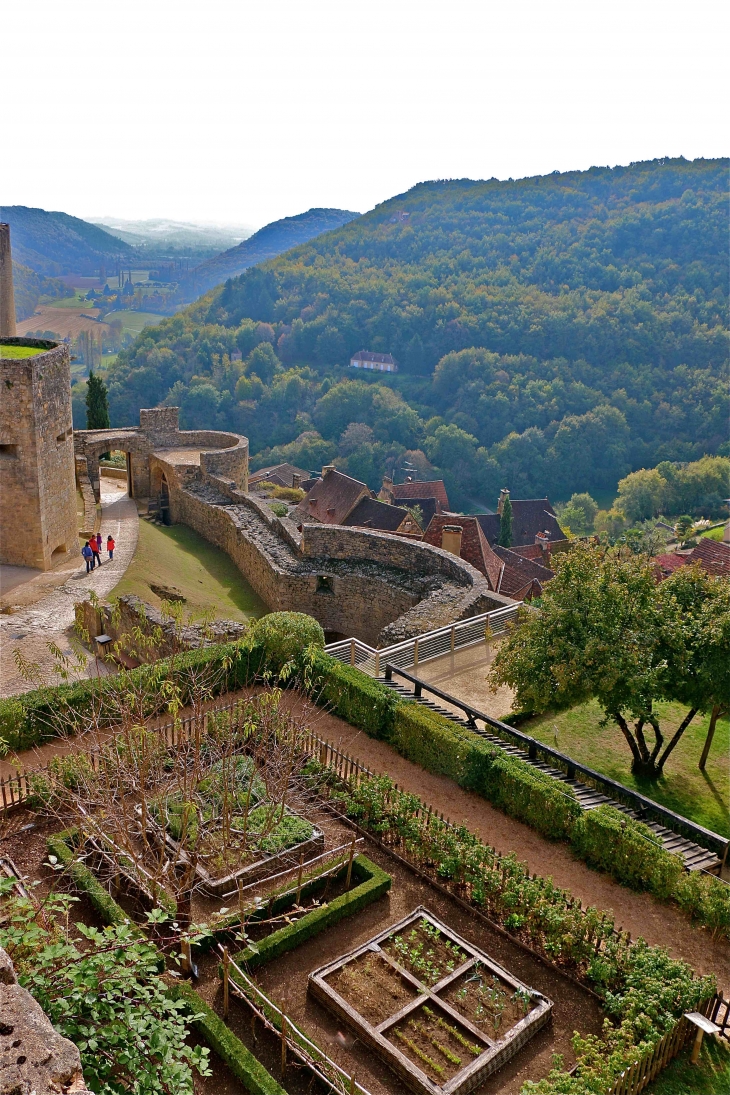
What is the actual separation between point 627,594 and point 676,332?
272 ft

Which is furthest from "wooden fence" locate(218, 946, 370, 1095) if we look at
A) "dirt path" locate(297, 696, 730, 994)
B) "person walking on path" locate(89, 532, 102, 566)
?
"person walking on path" locate(89, 532, 102, 566)

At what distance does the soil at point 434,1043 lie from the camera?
26.0ft

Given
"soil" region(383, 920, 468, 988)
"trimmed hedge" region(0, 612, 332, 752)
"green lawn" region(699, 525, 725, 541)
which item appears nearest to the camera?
"soil" region(383, 920, 468, 988)

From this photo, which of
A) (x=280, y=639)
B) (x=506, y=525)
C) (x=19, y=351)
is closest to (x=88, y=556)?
(x=19, y=351)

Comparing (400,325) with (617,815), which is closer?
(617,815)

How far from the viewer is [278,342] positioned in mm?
104562

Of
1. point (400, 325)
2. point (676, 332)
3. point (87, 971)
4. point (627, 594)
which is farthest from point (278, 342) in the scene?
point (87, 971)

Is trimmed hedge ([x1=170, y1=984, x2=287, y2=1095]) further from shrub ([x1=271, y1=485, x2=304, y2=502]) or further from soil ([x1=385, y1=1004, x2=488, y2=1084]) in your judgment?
shrub ([x1=271, y1=485, x2=304, y2=502])

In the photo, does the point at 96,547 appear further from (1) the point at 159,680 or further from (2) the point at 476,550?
(2) the point at 476,550

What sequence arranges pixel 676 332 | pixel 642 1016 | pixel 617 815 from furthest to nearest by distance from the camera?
pixel 676 332 → pixel 617 815 → pixel 642 1016

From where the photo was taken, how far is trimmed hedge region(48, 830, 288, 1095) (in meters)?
7.59

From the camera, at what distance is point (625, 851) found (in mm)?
10664

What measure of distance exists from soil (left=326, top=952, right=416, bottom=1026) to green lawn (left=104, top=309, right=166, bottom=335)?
121m

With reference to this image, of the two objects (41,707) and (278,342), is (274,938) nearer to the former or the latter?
(41,707)
